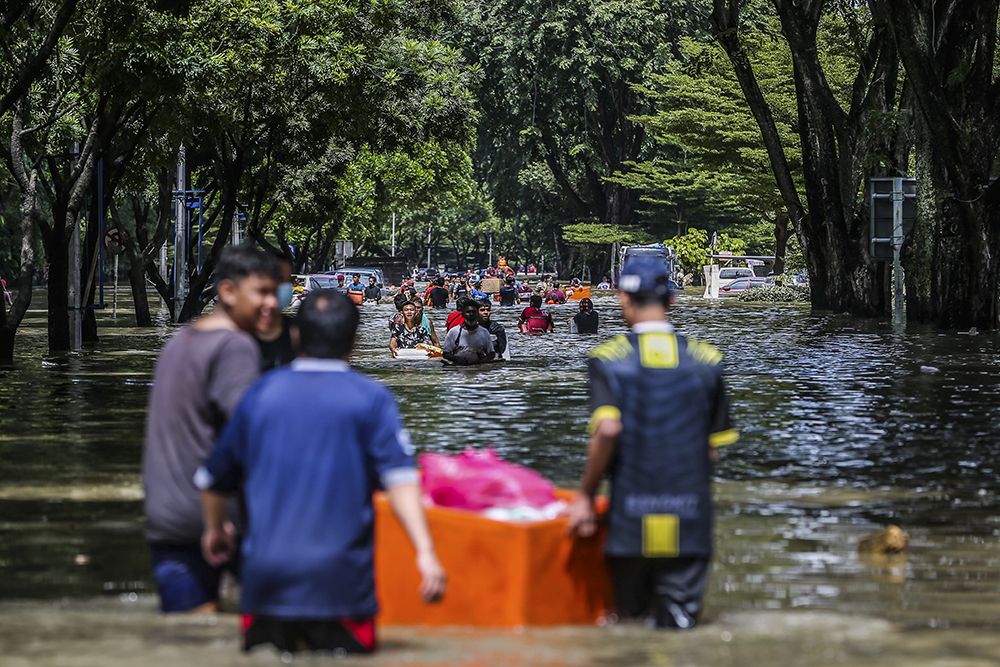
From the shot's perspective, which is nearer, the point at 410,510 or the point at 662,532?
the point at 410,510

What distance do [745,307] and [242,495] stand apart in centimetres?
5422

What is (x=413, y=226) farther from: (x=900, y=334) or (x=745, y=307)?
(x=900, y=334)

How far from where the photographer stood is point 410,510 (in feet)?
18.6

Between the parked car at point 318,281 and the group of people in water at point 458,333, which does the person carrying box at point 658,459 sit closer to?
the group of people in water at point 458,333

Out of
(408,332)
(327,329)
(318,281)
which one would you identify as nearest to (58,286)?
(408,332)

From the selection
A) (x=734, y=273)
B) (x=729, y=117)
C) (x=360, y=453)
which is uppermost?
(x=729, y=117)

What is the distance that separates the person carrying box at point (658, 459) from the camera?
21.8 feet

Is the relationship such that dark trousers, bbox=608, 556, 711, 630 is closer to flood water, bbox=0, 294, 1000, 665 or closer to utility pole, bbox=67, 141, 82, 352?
flood water, bbox=0, 294, 1000, 665

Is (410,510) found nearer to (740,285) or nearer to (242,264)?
(242,264)

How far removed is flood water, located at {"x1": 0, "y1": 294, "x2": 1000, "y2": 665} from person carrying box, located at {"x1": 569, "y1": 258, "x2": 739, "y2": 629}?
0.25 m

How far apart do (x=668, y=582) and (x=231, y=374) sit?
5.87 ft

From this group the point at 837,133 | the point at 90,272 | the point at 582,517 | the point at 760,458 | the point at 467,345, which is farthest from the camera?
the point at 837,133

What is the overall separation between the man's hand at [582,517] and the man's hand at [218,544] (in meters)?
1.30

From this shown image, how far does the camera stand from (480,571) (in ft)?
22.6
